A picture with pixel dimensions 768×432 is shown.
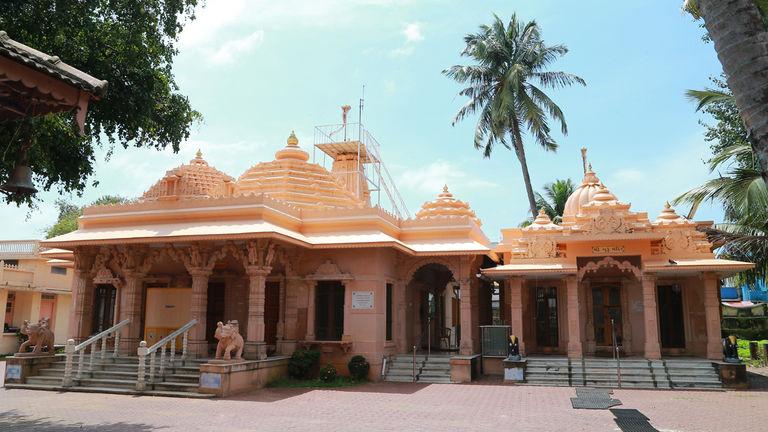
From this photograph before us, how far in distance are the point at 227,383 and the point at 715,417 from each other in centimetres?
958

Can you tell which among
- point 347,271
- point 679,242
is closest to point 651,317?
point 679,242

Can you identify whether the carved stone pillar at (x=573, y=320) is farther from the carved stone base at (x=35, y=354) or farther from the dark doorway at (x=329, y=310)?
the carved stone base at (x=35, y=354)

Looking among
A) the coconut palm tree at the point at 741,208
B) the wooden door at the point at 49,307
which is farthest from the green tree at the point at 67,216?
the coconut palm tree at the point at 741,208

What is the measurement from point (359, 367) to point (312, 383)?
1305 mm

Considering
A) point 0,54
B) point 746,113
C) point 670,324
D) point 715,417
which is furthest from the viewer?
point 670,324

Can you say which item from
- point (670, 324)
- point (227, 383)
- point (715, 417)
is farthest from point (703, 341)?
point (227, 383)

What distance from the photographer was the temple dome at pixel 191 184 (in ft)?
56.7

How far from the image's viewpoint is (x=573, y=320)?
16750mm

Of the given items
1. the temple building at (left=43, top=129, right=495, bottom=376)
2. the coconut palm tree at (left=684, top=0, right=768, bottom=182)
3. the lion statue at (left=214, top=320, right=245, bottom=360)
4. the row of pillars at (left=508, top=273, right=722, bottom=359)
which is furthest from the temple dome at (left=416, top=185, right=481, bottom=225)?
the coconut palm tree at (left=684, top=0, right=768, bottom=182)

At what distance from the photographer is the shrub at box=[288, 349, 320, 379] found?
15406mm

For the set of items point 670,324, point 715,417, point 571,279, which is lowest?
point 715,417

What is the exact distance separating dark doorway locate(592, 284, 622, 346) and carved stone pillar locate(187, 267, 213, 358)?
1187 cm

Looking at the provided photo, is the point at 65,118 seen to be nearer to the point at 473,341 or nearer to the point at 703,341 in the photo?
the point at 473,341

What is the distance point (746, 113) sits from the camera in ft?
14.9
